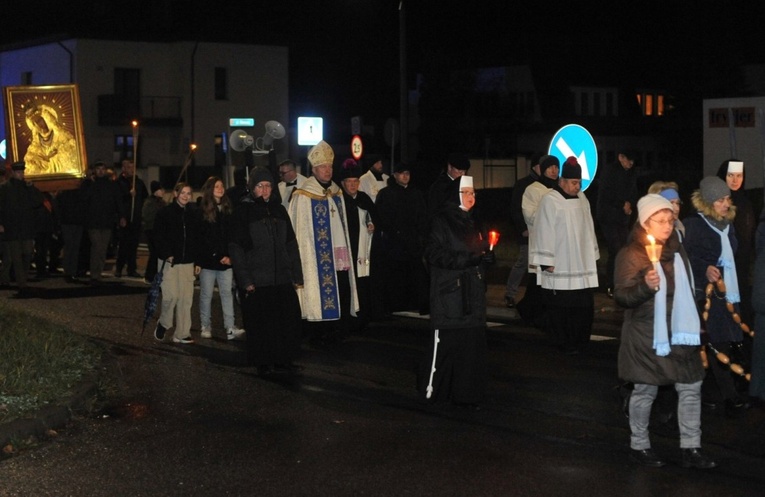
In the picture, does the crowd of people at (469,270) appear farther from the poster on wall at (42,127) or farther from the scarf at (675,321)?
the poster on wall at (42,127)

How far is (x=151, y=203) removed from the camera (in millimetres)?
22094

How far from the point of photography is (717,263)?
8.85 metres

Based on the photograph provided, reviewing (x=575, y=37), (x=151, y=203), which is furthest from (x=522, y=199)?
(x=575, y=37)

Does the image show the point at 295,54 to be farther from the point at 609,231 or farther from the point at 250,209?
the point at 250,209

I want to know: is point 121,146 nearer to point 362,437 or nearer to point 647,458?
point 362,437

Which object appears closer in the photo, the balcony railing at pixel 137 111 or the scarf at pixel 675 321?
the scarf at pixel 675 321

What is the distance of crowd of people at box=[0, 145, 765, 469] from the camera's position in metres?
7.30

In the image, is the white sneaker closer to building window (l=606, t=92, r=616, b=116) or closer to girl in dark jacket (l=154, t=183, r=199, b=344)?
girl in dark jacket (l=154, t=183, r=199, b=344)

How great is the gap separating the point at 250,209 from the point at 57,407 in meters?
2.85

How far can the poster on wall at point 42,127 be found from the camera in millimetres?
20719

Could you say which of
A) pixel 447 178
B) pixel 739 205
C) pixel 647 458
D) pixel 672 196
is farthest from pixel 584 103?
pixel 647 458

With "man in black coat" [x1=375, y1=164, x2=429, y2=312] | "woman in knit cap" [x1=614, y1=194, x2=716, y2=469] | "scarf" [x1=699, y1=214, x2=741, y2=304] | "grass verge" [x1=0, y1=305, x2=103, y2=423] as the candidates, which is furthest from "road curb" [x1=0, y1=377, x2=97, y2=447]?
"man in black coat" [x1=375, y1=164, x2=429, y2=312]

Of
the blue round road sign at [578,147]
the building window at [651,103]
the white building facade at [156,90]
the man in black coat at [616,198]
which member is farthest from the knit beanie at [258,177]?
the building window at [651,103]

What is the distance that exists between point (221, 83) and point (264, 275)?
4680 centimetres
